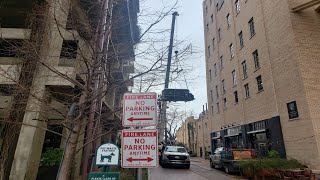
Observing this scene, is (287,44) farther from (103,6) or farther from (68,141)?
(68,141)

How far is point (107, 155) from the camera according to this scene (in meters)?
5.41

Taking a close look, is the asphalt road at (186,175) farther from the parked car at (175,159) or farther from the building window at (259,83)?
the building window at (259,83)

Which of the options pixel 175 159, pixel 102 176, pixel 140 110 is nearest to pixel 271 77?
pixel 175 159

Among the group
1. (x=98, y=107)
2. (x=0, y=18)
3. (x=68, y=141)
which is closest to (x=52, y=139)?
(x=0, y=18)

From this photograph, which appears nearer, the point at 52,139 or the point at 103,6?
the point at 103,6

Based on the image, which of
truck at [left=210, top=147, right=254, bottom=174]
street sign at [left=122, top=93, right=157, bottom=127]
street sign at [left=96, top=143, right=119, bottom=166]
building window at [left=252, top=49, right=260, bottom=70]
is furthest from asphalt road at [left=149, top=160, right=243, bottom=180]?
street sign at [left=122, top=93, right=157, bottom=127]

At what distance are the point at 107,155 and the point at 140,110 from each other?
205 centimetres

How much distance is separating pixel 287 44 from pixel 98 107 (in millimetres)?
13750

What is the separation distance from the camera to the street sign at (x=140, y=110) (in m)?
3.86

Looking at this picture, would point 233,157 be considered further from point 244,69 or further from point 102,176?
point 102,176

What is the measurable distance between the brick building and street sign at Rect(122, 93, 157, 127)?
12816 mm

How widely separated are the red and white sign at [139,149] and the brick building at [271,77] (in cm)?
1291

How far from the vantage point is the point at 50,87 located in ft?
34.1

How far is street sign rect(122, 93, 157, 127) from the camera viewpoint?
386cm
